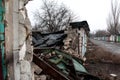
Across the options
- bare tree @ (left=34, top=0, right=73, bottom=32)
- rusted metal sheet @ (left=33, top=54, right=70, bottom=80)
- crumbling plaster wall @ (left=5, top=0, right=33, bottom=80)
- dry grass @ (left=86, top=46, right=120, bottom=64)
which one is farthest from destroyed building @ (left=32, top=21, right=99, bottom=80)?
bare tree @ (left=34, top=0, right=73, bottom=32)

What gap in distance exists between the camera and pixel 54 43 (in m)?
7.92

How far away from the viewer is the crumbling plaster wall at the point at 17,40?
1.68m

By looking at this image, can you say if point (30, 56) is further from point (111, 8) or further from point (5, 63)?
point (111, 8)

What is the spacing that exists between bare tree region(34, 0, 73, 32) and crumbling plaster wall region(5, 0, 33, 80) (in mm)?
23145

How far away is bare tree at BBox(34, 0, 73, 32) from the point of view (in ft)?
84.6

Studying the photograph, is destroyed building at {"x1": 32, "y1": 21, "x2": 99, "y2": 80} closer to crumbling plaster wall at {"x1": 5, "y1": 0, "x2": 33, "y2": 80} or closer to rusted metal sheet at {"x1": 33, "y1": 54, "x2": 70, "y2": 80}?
rusted metal sheet at {"x1": 33, "y1": 54, "x2": 70, "y2": 80}

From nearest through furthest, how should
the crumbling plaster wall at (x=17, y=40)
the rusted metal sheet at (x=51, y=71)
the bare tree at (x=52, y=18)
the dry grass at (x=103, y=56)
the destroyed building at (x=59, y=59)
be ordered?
the crumbling plaster wall at (x=17, y=40) < the rusted metal sheet at (x=51, y=71) < the destroyed building at (x=59, y=59) < the dry grass at (x=103, y=56) < the bare tree at (x=52, y=18)

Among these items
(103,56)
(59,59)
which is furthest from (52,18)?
(59,59)

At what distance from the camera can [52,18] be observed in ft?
86.3

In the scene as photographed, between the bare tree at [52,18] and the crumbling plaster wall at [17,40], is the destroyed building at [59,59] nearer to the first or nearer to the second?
the crumbling plaster wall at [17,40]

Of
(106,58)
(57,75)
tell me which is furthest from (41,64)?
(106,58)

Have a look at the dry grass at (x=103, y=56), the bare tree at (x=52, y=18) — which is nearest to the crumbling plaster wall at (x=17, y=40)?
Answer: the dry grass at (x=103, y=56)

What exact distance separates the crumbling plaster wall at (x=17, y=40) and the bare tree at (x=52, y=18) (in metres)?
23.1

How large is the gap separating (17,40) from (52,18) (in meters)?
24.7
